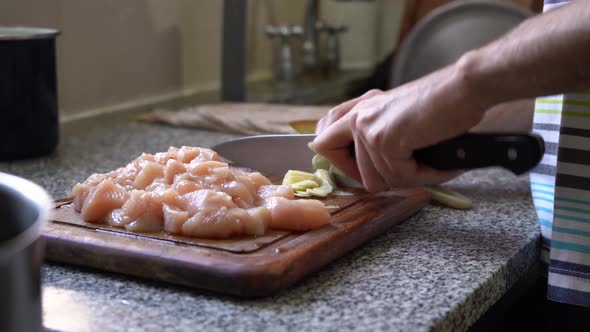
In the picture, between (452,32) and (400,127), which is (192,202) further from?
(452,32)

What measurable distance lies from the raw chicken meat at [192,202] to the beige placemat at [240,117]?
59cm

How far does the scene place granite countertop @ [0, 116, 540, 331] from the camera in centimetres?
67

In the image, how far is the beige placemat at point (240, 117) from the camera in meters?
1.54

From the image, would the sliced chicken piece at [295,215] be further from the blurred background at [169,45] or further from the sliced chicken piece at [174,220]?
the blurred background at [169,45]

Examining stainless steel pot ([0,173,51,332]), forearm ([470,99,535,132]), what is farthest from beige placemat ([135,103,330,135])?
stainless steel pot ([0,173,51,332])

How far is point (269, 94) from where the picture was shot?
212 cm

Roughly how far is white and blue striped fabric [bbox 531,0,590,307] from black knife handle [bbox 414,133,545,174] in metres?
0.14

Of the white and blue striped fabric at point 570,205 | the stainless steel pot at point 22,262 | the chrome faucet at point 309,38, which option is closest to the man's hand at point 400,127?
the white and blue striped fabric at point 570,205

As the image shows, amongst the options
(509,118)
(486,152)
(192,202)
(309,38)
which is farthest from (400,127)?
(309,38)

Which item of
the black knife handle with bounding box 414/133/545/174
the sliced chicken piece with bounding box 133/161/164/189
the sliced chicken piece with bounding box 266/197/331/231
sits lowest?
the sliced chicken piece with bounding box 266/197/331/231

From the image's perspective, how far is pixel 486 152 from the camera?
32.3 inches

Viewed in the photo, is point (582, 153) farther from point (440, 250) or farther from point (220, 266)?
point (220, 266)

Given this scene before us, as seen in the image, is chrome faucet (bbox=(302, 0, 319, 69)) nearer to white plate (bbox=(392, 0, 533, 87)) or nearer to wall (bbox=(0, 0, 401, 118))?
wall (bbox=(0, 0, 401, 118))

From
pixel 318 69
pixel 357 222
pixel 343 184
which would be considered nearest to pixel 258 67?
pixel 318 69
